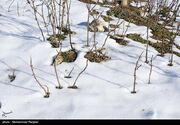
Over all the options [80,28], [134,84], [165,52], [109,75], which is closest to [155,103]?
[134,84]

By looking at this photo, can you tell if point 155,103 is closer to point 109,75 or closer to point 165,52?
point 109,75

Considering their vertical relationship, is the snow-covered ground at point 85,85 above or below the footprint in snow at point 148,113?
above

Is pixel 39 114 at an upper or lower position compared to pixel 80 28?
lower

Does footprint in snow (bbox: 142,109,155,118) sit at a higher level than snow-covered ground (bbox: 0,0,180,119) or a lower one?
lower

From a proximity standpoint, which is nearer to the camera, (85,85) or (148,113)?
(148,113)

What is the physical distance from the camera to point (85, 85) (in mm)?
4164

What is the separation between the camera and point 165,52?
522cm

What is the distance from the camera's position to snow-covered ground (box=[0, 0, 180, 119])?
11.9ft

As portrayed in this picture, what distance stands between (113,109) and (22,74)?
134 centimetres

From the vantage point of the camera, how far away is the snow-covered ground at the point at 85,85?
3.64 meters

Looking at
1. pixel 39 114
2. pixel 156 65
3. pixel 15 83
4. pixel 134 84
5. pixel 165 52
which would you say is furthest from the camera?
pixel 165 52

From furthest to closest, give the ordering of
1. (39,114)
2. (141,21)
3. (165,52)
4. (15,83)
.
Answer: (141,21)
(165,52)
(15,83)
(39,114)

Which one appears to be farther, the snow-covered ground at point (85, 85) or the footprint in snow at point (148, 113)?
the snow-covered ground at point (85, 85)

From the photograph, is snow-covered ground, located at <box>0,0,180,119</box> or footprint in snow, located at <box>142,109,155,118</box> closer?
footprint in snow, located at <box>142,109,155,118</box>
